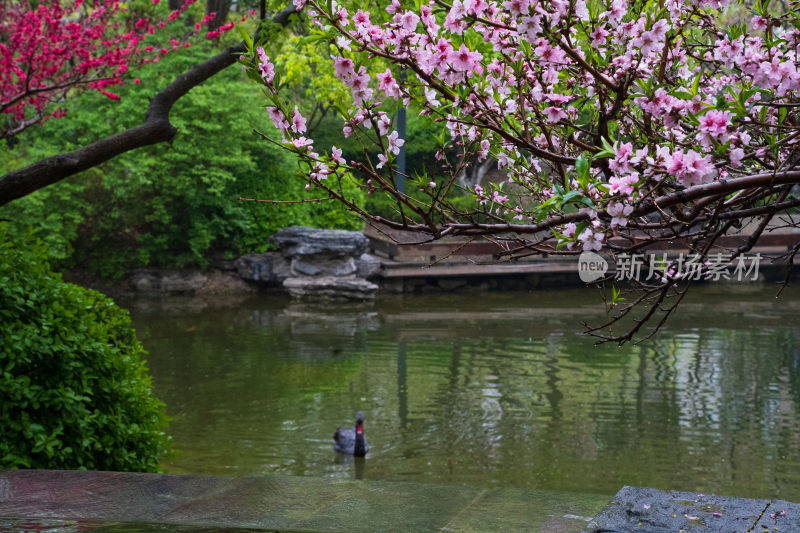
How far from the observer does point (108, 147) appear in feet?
20.9

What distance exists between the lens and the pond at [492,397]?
8078 millimetres

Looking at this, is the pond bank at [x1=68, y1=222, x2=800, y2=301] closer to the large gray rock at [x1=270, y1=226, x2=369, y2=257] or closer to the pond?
the large gray rock at [x1=270, y1=226, x2=369, y2=257]

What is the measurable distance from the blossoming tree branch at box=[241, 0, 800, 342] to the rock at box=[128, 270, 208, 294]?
17634mm

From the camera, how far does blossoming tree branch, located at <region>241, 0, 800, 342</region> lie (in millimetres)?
2740

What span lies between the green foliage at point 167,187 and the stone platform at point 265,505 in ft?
50.1

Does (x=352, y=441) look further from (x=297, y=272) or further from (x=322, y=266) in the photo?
(x=297, y=272)

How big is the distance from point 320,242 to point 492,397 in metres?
10.5

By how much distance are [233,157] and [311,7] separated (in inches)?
684

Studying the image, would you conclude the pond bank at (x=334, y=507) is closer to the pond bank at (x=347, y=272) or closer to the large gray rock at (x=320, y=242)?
the pond bank at (x=347, y=272)

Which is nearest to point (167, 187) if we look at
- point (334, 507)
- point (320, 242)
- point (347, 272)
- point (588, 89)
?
point (320, 242)

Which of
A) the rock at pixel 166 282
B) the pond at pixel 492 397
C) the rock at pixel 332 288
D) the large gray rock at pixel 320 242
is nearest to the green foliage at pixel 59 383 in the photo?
the pond at pixel 492 397

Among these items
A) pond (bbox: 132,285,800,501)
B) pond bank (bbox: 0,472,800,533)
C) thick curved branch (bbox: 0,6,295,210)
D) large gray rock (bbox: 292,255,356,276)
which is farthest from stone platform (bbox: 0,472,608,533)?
large gray rock (bbox: 292,255,356,276)

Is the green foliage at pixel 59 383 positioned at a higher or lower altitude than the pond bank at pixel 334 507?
higher

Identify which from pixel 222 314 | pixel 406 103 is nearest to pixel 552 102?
pixel 406 103
